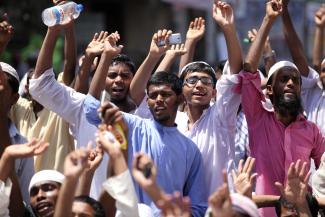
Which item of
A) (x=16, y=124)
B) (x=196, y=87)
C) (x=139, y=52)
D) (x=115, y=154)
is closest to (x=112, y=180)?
(x=115, y=154)

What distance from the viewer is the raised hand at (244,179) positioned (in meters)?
7.07

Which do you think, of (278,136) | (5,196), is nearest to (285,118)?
(278,136)

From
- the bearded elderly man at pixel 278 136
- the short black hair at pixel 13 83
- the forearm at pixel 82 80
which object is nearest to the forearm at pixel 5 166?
the short black hair at pixel 13 83

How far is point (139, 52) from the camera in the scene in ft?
83.9

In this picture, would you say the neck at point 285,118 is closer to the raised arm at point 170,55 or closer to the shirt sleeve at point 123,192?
the raised arm at point 170,55

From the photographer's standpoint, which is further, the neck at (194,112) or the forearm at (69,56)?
the forearm at (69,56)

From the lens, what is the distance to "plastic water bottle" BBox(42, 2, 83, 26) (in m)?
8.16

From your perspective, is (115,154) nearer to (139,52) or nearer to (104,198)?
(104,198)

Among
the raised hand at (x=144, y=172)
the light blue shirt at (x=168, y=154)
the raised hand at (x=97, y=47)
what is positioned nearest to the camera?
the raised hand at (x=144, y=172)

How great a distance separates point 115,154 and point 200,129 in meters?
1.89

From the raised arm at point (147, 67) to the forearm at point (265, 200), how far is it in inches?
49.4

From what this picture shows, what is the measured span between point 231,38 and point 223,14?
0.79 feet

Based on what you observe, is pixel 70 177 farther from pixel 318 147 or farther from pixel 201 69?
pixel 318 147

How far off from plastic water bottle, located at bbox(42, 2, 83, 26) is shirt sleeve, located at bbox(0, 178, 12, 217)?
1550 millimetres
